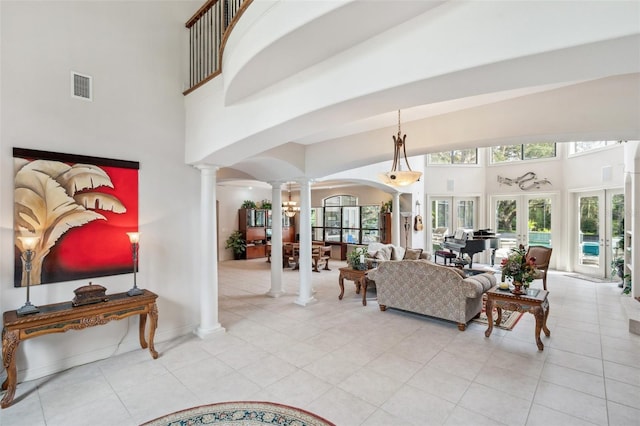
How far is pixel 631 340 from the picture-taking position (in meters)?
4.23

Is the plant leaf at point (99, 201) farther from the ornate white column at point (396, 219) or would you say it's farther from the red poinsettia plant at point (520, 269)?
the ornate white column at point (396, 219)

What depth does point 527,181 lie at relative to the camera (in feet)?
32.3

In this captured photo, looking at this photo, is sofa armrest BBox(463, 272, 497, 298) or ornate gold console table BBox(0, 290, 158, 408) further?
sofa armrest BBox(463, 272, 497, 298)

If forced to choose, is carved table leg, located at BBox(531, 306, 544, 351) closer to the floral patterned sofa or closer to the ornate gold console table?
the floral patterned sofa

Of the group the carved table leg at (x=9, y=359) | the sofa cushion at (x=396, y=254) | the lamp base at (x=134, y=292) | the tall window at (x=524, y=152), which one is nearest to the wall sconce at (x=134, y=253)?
the lamp base at (x=134, y=292)

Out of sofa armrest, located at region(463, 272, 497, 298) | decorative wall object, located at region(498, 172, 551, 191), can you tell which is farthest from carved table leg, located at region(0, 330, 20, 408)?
decorative wall object, located at region(498, 172, 551, 191)

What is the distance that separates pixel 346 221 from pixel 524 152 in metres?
6.44

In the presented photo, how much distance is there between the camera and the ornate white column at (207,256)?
4.47m

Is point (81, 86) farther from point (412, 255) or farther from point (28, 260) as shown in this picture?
point (412, 255)

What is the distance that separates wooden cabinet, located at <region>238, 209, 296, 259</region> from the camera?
39.7ft

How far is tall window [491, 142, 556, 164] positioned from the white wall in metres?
8.90

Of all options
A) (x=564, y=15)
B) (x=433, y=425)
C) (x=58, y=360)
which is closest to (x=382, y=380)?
(x=433, y=425)

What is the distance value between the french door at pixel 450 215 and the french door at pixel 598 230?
2881mm

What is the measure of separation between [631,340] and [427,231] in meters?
7.19
